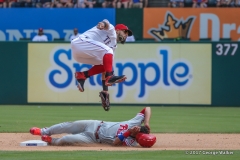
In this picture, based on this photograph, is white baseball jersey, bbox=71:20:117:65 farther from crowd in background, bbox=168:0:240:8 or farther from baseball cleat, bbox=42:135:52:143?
crowd in background, bbox=168:0:240:8

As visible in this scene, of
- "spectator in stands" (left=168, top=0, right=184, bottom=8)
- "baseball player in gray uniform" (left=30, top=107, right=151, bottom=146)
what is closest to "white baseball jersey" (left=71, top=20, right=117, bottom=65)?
"baseball player in gray uniform" (left=30, top=107, right=151, bottom=146)

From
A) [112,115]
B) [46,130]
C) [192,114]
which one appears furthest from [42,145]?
[192,114]

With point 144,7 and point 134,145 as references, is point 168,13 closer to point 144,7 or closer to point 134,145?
point 144,7

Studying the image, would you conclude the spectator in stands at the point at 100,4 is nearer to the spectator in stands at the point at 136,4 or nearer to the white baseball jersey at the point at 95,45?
the spectator in stands at the point at 136,4

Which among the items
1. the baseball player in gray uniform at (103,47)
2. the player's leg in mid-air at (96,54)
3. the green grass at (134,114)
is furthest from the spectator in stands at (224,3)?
the player's leg in mid-air at (96,54)

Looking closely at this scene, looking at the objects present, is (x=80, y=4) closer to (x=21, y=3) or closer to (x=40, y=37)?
(x=21, y=3)

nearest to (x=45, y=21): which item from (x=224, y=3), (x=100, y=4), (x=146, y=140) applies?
(x=100, y=4)
